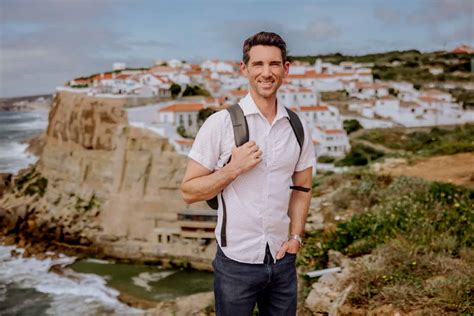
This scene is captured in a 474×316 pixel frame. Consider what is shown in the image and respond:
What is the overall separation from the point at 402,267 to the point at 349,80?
33.1 meters

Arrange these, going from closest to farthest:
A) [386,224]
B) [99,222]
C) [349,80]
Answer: [386,224], [99,222], [349,80]

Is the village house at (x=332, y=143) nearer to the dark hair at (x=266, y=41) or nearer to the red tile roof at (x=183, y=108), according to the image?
the red tile roof at (x=183, y=108)

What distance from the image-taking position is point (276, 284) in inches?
72.3

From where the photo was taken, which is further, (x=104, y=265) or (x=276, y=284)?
(x=104, y=265)

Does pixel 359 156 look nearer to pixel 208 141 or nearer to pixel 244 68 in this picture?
pixel 244 68

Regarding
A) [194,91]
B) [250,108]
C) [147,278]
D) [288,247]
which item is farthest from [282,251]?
[194,91]

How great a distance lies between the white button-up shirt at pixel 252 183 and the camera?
173cm

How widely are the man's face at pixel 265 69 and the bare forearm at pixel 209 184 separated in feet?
1.00

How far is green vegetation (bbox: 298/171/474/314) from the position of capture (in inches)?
117

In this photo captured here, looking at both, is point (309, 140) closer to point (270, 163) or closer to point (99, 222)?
point (270, 163)

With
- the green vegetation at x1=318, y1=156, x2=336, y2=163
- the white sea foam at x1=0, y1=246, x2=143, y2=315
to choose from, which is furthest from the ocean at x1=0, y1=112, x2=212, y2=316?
the green vegetation at x1=318, y1=156, x2=336, y2=163

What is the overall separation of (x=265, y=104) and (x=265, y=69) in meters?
0.13

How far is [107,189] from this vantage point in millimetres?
22312

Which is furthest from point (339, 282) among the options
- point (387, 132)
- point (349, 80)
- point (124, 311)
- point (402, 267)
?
point (349, 80)
